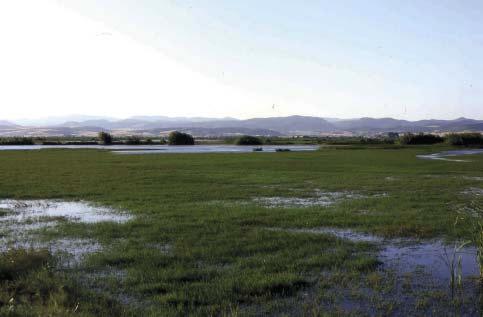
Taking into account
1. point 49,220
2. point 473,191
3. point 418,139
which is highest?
point 418,139

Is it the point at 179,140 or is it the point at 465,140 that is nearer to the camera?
the point at 465,140

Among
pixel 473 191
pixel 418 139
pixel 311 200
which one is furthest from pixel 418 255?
pixel 418 139

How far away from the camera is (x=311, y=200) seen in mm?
24984

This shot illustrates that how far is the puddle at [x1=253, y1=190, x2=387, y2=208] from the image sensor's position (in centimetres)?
2313

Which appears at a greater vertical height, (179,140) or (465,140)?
(179,140)

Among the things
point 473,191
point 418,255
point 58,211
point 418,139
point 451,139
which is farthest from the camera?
point 418,139

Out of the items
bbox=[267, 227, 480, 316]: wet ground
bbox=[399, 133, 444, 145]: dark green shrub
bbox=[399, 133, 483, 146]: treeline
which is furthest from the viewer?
bbox=[399, 133, 444, 145]: dark green shrub

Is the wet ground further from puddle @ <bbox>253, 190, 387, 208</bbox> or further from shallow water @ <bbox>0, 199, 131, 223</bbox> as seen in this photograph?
shallow water @ <bbox>0, 199, 131, 223</bbox>

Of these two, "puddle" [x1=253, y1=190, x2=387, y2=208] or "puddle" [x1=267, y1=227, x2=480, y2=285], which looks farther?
"puddle" [x1=253, y1=190, x2=387, y2=208]

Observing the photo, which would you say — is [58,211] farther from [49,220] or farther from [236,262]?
[236,262]

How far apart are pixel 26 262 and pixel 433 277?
10349 millimetres

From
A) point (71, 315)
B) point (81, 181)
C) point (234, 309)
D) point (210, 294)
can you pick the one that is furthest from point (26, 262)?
point (81, 181)

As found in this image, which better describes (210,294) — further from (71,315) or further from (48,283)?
(48,283)

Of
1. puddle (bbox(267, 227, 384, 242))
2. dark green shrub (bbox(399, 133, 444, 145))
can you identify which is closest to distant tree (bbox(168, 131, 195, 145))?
dark green shrub (bbox(399, 133, 444, 145))
